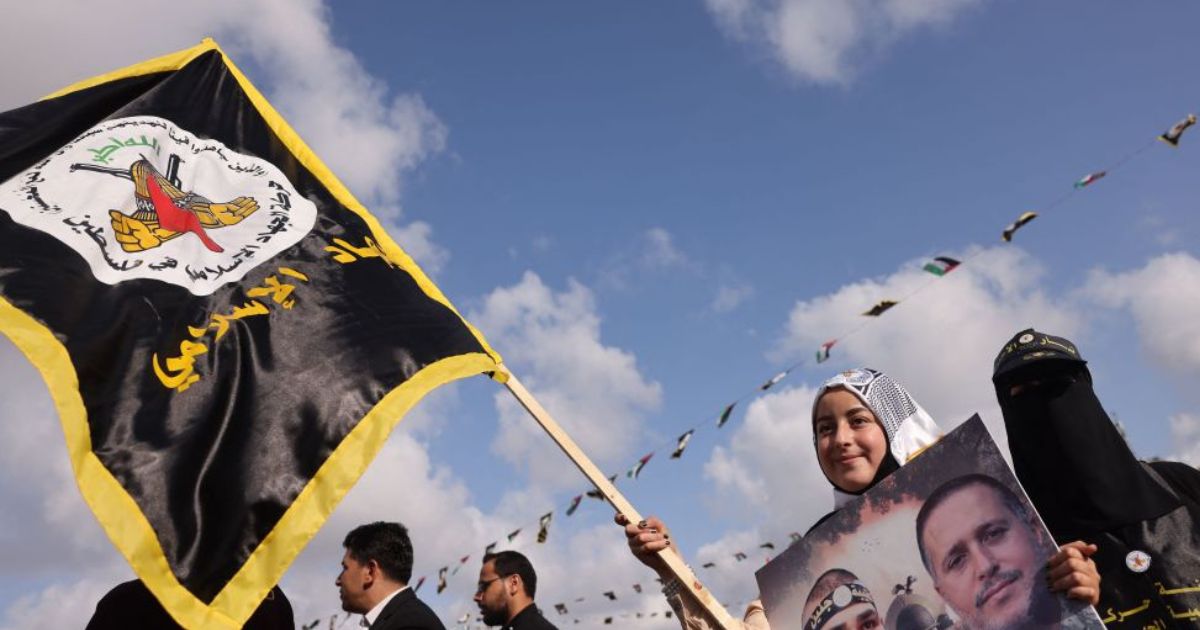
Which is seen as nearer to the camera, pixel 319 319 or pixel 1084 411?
pixel 1084 411

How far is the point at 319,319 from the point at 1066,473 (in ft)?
10.6

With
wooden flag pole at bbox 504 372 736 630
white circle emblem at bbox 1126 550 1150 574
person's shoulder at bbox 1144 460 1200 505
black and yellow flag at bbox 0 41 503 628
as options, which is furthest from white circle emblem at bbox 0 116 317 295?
person's shoulder at bbox 1144 460 1200 505

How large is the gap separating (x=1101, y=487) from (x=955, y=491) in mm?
1192

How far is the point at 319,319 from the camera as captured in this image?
3988 mm

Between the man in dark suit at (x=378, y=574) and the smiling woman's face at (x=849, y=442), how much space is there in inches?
119

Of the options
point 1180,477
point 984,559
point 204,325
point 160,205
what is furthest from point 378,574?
point 1180,477

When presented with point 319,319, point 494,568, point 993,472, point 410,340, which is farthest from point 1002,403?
point 494,568

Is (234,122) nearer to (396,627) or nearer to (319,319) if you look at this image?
(319,319)

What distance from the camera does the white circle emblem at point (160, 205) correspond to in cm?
398

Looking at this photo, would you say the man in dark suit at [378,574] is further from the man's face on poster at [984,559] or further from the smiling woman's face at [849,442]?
the man's face on poster at [984,559]

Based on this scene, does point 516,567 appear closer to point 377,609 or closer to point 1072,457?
point 377,609

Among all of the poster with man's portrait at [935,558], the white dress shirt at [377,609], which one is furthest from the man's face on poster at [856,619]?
the white dress shirt at [377,609]

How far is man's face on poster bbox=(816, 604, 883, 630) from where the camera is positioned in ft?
8.36

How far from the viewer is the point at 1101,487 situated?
3281mm
